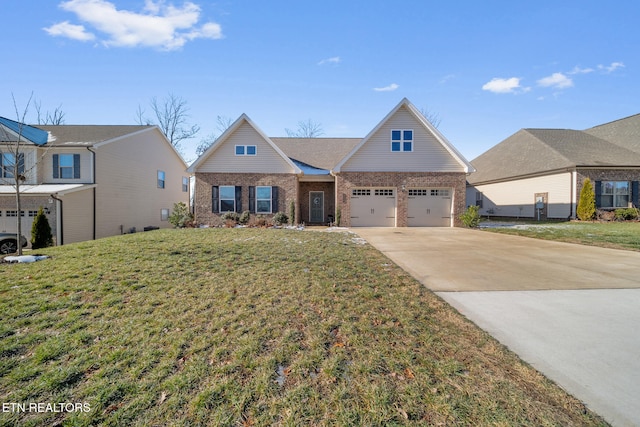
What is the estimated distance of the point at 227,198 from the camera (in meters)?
16.5

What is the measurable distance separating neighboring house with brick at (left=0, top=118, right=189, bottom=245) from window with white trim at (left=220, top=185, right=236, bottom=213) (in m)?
6.48

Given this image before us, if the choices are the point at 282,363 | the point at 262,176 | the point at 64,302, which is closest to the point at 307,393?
the point at 282,363

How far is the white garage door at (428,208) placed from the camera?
16547mm

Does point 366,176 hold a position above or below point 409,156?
below

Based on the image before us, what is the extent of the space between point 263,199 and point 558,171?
762 inches

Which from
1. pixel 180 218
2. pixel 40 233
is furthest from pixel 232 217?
pixel 40 233

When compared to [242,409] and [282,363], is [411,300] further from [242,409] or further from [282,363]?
[242,409]

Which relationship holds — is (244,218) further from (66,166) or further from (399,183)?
(66,166)

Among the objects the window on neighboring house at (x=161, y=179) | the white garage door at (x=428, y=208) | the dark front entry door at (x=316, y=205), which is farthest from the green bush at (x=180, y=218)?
the white garage door at (x=428, y=208)

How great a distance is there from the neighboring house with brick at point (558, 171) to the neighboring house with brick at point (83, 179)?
26.9 metres

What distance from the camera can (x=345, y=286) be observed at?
17.1 ft

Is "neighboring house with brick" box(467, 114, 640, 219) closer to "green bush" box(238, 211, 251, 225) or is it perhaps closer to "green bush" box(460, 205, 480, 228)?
"green bush" box(460, 205, 480, 228)

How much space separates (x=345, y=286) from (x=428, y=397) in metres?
2.87

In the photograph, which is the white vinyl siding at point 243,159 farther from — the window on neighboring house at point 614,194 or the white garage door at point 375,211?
the window on neighboring house at point 614,194
